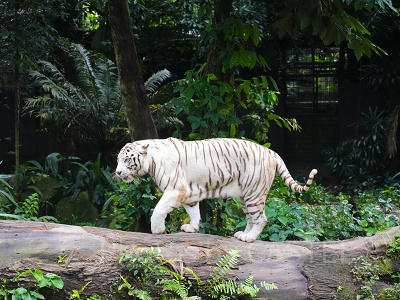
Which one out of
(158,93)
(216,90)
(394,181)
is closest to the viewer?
(216,90)

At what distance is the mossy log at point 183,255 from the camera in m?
4.01

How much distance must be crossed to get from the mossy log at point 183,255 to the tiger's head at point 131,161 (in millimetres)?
538

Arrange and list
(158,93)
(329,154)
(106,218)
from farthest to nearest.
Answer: (329,154) → (158,93) → (106,218)

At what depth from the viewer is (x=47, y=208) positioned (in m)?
8.23

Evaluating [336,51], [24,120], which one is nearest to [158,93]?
[24,120]

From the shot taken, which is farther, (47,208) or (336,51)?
(336,51)

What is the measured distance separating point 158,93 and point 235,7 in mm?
2353

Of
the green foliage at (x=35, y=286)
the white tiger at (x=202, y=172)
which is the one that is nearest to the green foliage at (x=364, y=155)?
the white tiger at (x=202, y=172)

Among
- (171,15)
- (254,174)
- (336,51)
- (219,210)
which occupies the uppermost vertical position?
(171,15)

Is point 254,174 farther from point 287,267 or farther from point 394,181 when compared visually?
point 394,181

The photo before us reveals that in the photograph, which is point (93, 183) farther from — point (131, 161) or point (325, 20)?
point (325, 20)

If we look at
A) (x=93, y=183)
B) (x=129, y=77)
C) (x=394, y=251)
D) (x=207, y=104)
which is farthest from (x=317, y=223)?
(x=93, y=183)

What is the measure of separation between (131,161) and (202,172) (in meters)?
0.64

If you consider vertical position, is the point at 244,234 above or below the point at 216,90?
below
